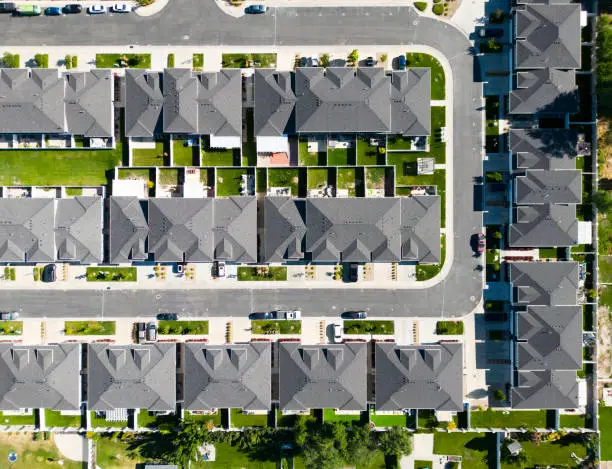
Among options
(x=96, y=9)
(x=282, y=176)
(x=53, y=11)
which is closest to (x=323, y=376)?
(x=282, y=176)

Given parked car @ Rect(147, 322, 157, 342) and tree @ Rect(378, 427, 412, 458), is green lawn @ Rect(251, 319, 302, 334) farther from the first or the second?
tree @ Rect(378, 427, 412, 458)

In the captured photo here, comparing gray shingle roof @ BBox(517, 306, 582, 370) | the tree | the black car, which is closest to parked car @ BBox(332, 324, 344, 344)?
the tree

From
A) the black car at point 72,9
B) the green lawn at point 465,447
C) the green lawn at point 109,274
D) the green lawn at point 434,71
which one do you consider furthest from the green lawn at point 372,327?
the black car at point 72,9

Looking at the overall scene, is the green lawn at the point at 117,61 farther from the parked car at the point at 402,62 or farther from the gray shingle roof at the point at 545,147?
the gray shingle roof at the point at 545,147

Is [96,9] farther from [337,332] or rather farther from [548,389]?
[548,389]

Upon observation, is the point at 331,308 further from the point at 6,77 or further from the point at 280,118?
the point at 6,77

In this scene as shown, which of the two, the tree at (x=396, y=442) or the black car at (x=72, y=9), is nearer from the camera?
the tree at (x=396, y=442)
